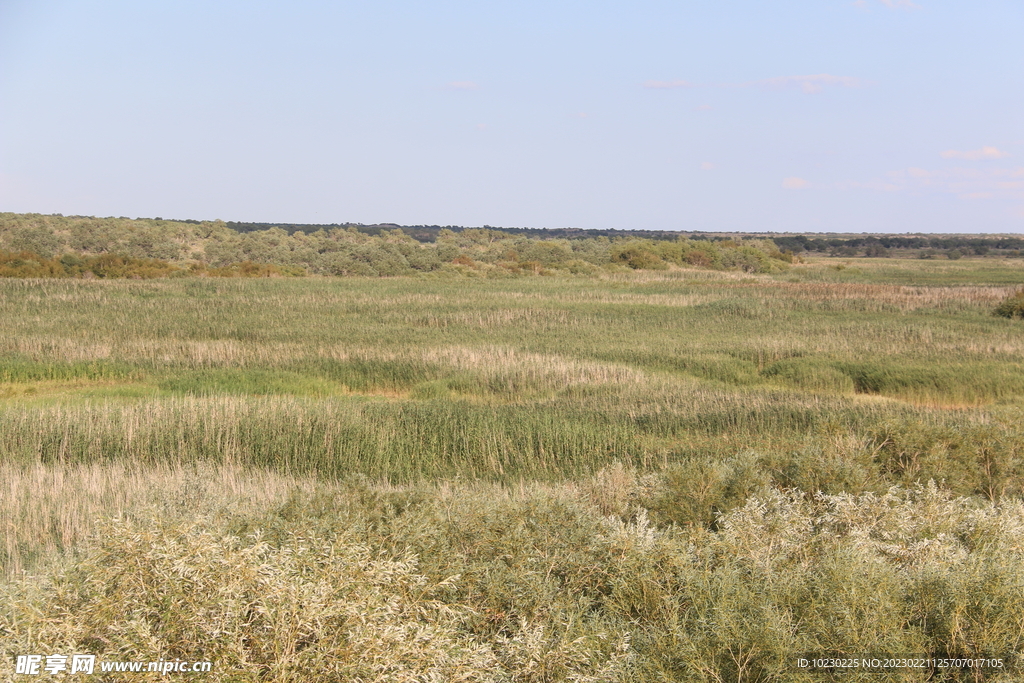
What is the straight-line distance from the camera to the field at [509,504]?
3.27m

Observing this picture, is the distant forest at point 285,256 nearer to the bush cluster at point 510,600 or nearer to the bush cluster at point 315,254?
the bush cluster at point 315,254

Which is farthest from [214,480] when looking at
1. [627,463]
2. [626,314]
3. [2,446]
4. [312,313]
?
A: [626,314]

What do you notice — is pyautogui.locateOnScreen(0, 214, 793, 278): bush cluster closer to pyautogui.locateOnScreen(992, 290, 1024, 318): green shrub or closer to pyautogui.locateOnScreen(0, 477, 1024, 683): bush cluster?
pyautogui.locateOnScreen(992, 290, 1024, 318): green shrub

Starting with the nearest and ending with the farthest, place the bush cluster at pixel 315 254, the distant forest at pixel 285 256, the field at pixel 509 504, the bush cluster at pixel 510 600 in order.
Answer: the bush cluster at pixel 510 600 < the field at pixel 509 504 < the distant forest at pixel 285 256 < the bush cluster at pixel 315 254

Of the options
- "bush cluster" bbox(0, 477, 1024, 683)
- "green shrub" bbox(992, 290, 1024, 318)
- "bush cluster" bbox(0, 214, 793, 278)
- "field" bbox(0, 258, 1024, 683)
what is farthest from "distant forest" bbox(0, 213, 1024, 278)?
"bush cluster" bbox(0, 477, 1024, 683)

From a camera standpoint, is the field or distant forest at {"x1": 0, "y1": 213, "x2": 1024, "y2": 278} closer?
the field

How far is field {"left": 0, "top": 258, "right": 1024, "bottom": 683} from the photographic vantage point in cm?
327

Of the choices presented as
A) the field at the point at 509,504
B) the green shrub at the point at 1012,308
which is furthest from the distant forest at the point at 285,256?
the green shrub at the point at 1012,308

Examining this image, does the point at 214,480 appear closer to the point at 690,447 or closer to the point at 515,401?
the point at 690,447

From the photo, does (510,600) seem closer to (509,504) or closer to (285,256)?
(509,504)

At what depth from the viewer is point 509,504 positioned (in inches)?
215

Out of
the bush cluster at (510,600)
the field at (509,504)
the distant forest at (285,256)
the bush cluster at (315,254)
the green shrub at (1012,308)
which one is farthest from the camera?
the bush cluster at (315,254)

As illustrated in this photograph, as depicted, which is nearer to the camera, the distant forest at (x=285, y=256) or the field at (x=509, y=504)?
the field at (x=509, y=504)

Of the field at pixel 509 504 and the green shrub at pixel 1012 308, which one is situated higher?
the green shrub at pixel 1012 308
